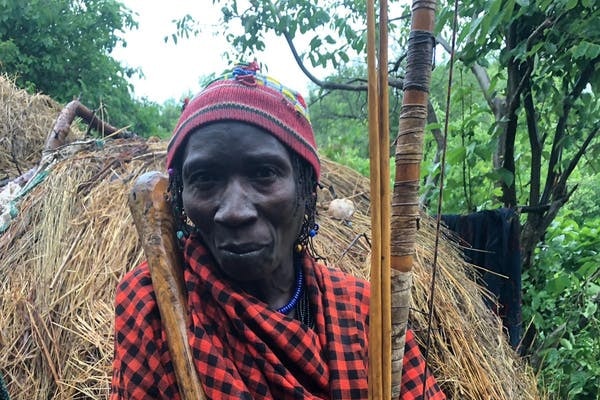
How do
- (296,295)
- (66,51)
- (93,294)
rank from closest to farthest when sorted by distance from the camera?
(296,295), (93,294), (66,51)

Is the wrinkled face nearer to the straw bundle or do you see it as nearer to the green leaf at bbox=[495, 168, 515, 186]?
the green leaf at bbox=[495, 168, 515, 186]

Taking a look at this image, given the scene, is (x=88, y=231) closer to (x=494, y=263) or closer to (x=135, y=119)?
(x=494, y=263)

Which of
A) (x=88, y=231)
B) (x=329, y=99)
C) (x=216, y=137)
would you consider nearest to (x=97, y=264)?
(x=88, y=231)

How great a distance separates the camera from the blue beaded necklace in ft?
4.17

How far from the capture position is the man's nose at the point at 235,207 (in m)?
1.08

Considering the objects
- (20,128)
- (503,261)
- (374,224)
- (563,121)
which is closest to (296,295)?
(374,224)

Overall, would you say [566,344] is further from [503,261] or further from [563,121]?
[563,121]

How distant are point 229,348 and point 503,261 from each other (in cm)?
213

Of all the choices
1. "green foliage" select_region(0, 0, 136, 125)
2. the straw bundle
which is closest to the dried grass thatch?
the straw bundle

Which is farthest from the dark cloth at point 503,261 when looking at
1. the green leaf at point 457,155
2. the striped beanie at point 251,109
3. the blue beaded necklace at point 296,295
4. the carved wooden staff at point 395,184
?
the carved wooden staff at point 395,184

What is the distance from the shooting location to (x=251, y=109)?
1132mm

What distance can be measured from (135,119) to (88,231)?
7.70 metres

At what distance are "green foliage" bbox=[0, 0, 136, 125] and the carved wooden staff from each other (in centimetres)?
812

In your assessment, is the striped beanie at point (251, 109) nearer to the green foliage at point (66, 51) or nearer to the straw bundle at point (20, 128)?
the straw bundle at point (20, 128)
